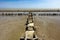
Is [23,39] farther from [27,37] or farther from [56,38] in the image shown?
[56,38]

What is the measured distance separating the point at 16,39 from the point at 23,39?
960 mm

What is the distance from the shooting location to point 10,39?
3867 millimetres

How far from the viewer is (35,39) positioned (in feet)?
9.02

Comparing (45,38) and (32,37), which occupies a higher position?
(32,37)

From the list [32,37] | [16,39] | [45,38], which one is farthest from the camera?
[45,38]

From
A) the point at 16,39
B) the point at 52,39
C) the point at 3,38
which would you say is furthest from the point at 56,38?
the point at 3,38

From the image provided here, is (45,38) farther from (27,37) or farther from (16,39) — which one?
(27,37)

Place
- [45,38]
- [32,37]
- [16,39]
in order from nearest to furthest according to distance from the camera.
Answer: [32,37] → [16,39] → [45,38]

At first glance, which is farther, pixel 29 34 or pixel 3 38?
pixel 3 38

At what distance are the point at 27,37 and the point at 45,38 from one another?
1464 millimetres

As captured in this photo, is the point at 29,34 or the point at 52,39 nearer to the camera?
the point at 29,34

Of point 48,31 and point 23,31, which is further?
point 48,31

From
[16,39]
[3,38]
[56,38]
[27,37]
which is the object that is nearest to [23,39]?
[27,37]

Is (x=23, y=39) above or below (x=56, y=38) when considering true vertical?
above
